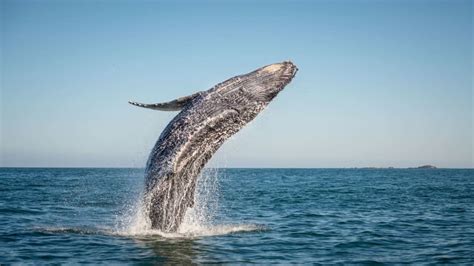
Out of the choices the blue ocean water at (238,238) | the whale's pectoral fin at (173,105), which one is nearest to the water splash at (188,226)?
the blue ocean water at (238,238)

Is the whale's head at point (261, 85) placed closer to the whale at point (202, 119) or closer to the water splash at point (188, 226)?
the whale at point (202, 119)

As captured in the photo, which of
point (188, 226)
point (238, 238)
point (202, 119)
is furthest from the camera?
point (188, 226)

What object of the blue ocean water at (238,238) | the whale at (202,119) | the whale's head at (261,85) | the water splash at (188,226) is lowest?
the blue ocean water at (238,238)

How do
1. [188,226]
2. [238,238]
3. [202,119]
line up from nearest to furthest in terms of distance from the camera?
[202,119] → [238,238] → [188,226]

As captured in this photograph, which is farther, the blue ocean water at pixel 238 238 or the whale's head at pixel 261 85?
the whale's head at pixel 261 85

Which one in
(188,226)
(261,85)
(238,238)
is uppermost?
(261,85)

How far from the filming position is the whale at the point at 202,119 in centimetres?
1184

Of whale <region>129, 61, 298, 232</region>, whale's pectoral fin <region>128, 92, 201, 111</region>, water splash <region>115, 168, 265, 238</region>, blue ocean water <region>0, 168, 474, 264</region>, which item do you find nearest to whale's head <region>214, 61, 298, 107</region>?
whale <region>129, 61, 298, 232</region>

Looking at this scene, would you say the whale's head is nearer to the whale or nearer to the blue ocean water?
the whale

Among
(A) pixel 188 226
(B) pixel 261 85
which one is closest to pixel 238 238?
(A) pixel 188 226

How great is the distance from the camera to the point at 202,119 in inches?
465

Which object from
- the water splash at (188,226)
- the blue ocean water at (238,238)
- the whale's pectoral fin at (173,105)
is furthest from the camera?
the water splash at (188,226)

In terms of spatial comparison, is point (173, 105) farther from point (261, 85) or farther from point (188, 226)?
point (188, 226)

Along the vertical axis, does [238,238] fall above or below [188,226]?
below
